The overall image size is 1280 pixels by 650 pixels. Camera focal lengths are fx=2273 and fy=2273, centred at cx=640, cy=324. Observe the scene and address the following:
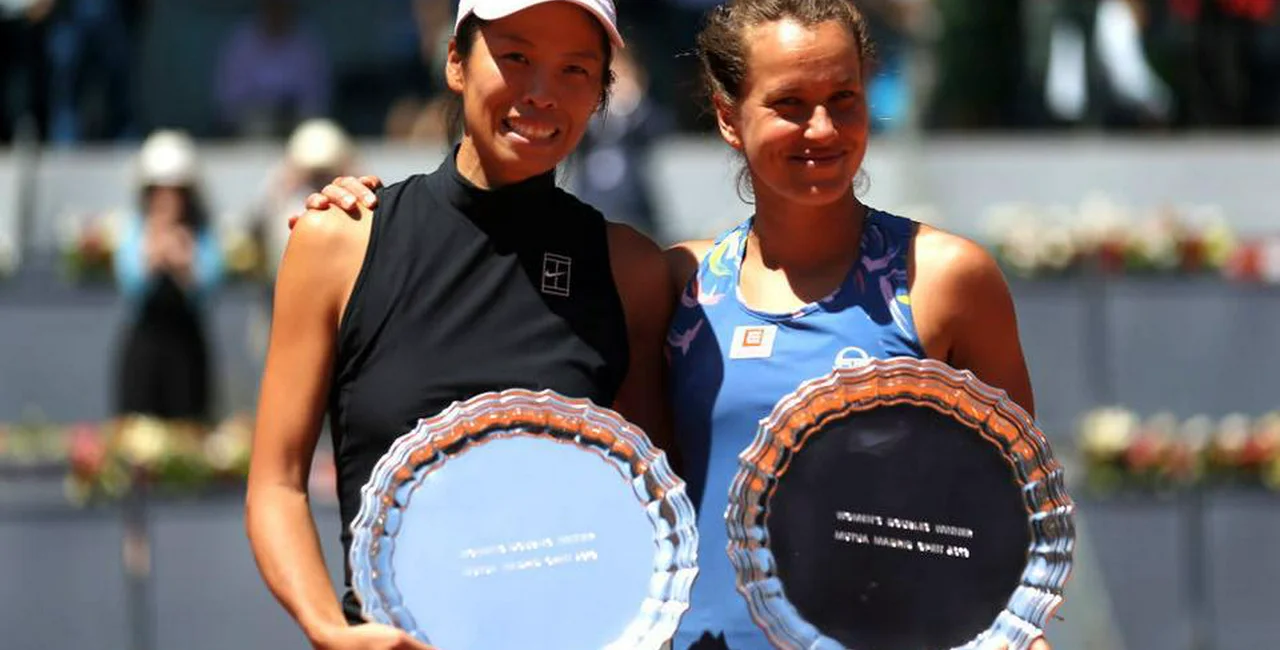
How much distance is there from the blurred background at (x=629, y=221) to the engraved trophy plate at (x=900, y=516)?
Result: 379 cm

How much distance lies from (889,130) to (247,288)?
2.60 meters

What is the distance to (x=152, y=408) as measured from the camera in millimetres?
7809

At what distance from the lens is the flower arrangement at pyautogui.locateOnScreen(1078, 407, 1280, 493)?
295 inches

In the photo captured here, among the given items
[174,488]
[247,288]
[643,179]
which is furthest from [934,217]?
[174,488]

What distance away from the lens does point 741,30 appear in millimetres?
3068

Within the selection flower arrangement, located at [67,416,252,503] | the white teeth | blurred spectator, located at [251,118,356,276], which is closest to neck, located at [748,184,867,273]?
the white teeth

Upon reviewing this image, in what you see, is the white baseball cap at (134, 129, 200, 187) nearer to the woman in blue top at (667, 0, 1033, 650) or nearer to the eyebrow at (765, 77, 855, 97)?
the woman in blue top at (667, 0, 1033, 650)

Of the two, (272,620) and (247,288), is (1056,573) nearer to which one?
(272,620)

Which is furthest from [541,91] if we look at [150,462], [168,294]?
[168,294]

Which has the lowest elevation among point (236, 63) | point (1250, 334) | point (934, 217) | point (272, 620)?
point (272, 620)

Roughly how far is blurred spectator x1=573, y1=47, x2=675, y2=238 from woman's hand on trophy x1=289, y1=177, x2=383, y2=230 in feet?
17.6

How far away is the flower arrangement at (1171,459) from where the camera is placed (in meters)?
7.50

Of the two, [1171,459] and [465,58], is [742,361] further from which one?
[1171,459]

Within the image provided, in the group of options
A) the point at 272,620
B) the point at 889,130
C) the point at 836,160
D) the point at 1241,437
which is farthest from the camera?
the point at 889,130
